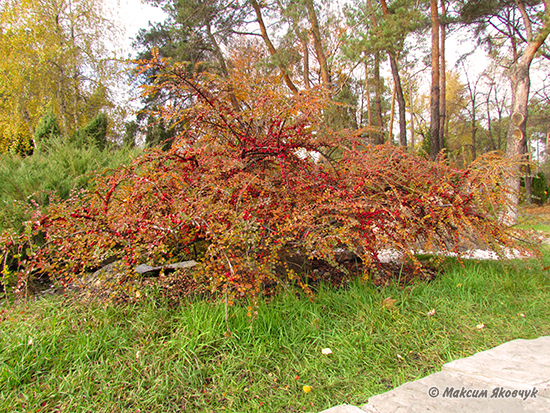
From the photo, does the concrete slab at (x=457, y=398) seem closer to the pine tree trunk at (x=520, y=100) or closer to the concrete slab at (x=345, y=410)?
the concrete slab at (x=345, y=410)

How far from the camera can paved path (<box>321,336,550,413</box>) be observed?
1.21 meters

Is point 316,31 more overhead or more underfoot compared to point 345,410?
more overhead

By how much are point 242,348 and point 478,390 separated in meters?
1.19

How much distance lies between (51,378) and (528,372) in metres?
2.40

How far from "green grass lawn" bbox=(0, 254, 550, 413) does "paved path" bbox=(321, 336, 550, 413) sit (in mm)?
199

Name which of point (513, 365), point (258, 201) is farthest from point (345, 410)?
point (258, 201)

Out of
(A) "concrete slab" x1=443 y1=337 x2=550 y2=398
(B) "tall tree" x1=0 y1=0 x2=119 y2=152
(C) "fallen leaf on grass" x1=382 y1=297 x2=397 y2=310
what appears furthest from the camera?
(B) "tall tree" x1=0 y1=0 x2=119 y2=152

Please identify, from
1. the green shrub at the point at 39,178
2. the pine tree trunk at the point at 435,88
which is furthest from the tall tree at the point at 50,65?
the pine tree trunk at the point at 435,88

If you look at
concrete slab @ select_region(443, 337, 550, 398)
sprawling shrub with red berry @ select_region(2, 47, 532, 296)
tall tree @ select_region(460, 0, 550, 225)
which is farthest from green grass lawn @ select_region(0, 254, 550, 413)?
tall tree @ select_region(460, 0, 550, 225)

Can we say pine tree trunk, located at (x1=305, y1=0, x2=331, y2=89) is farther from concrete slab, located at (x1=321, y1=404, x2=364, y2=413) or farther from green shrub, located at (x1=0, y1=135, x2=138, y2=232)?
concrete slab, located at (x1=321, y1=404, x2=364, y2=413)

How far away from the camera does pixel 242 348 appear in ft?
5.86

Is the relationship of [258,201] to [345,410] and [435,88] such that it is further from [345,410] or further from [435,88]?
[435,88]

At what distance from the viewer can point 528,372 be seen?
1.40 meters

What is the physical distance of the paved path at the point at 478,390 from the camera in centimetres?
121
